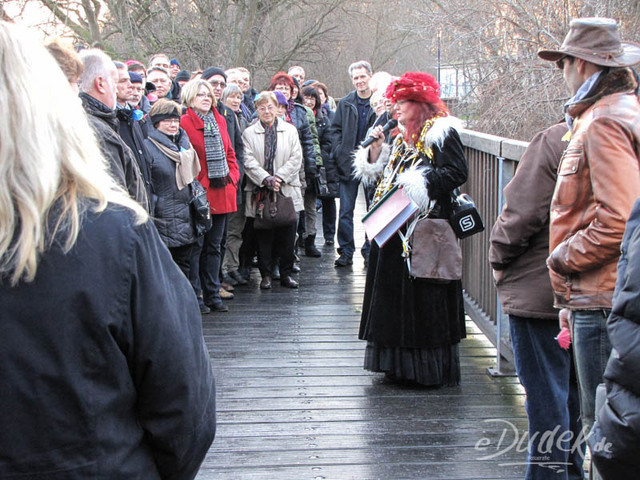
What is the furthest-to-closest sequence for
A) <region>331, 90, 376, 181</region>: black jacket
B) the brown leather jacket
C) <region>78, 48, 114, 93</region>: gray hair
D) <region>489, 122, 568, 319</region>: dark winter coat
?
<region>331, 90, 376, 181</region>: black jacket < <region>78, 48, 114, 93</region>: gray hair < <region>489, 122, 568, 319</region>: dark winter coat < the brown leather jacket

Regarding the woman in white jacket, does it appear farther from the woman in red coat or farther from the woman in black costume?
the woman in black costume

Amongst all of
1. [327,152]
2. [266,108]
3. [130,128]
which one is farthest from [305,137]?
[130,128]

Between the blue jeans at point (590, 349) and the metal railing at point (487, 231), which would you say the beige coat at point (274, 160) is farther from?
the blue jeans at point (590, 349)

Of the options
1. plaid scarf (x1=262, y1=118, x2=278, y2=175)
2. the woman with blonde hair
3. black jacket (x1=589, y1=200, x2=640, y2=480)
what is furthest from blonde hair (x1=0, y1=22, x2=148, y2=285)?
plaid scarf (x1=262, y1=118, x2=278, y2=175)

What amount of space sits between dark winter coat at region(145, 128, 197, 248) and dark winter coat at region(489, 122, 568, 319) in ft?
11.5

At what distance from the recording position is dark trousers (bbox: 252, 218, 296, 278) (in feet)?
27.5

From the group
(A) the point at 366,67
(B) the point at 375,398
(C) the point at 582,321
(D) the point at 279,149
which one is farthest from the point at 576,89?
(A) the point at 366,67

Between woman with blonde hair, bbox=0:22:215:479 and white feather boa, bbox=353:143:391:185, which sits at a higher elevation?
woman with blonde hair, bbox=0:22:215:479

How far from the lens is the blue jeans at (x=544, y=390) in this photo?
12.0 ft

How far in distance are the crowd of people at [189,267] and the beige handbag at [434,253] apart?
45 millimetres

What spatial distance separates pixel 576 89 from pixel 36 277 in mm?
2288

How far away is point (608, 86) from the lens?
125 inches


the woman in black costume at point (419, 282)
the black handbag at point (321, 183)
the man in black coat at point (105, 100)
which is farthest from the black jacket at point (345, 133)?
the man in black coat at point (105, 100)

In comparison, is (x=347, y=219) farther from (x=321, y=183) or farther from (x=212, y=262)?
(x=212, y=262)
